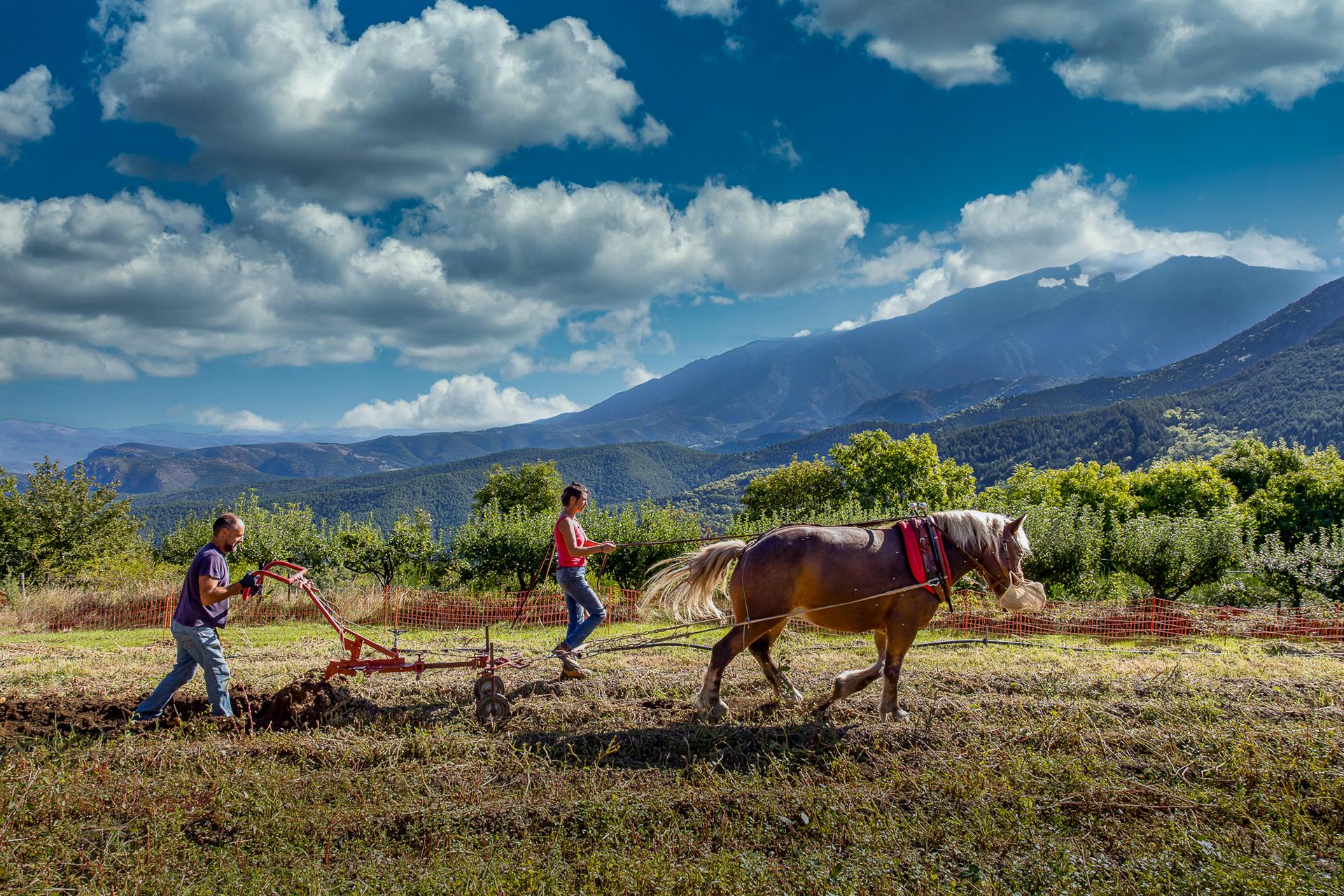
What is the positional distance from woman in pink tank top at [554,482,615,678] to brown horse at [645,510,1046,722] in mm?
1333

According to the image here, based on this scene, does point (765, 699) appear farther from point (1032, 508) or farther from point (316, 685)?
point (1032, 508)

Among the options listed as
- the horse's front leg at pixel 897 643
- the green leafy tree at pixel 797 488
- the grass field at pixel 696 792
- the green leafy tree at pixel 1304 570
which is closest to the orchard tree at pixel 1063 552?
the green leafy tree at pixel 1304 570

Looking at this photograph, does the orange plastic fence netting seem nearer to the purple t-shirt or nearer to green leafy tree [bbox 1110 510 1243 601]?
green leafy tree [bbox 1110 510 1243 601]

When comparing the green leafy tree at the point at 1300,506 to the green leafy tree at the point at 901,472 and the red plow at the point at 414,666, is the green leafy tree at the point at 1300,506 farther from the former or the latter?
the red plow at the point at 414,666

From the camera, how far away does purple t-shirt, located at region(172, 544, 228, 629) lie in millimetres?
6637

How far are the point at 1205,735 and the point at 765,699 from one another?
3.54m

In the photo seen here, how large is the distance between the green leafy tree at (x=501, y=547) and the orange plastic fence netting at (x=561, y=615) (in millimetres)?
2102

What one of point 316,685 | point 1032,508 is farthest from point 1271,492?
point 316,685

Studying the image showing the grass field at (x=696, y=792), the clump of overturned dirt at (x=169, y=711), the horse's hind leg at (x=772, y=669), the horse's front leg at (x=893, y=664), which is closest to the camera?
the grass field at (x=696, y=792)

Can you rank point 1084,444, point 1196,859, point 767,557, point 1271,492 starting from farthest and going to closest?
1. point 1084,444
2. point 1271,492
3. point 767,557
4. point 1196,859

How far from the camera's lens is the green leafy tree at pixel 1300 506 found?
85.3 ft

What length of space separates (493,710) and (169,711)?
3001mm

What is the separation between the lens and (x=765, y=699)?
24.6 feet

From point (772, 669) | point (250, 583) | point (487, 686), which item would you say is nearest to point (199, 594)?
point (250, 583)
